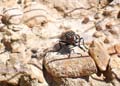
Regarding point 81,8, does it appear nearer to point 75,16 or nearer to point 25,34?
point 75,16

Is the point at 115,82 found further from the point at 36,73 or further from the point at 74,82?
the point at 36,73

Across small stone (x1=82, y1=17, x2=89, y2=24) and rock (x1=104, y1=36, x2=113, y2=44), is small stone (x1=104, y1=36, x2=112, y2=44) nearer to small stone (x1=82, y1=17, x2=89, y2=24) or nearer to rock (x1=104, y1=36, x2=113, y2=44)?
rock (x1=104, y1=36, x2=113, y2=44)

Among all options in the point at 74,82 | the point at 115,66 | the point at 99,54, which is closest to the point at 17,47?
the point at 74,82

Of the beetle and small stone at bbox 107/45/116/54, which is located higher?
the beetle

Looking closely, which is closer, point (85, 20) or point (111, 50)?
point (111, 50)

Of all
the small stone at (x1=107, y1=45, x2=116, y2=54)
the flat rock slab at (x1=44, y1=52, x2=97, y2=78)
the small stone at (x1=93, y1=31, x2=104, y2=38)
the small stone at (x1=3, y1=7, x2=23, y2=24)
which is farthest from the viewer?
the small stone at (x1=3, y1=7, x2=23, y2=24)

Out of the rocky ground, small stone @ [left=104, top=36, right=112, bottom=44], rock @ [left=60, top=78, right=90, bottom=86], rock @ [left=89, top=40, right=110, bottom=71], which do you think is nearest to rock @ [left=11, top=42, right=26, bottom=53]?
the rocky ground

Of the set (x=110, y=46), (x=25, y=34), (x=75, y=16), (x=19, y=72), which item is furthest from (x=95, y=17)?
(x=19, y=72)
